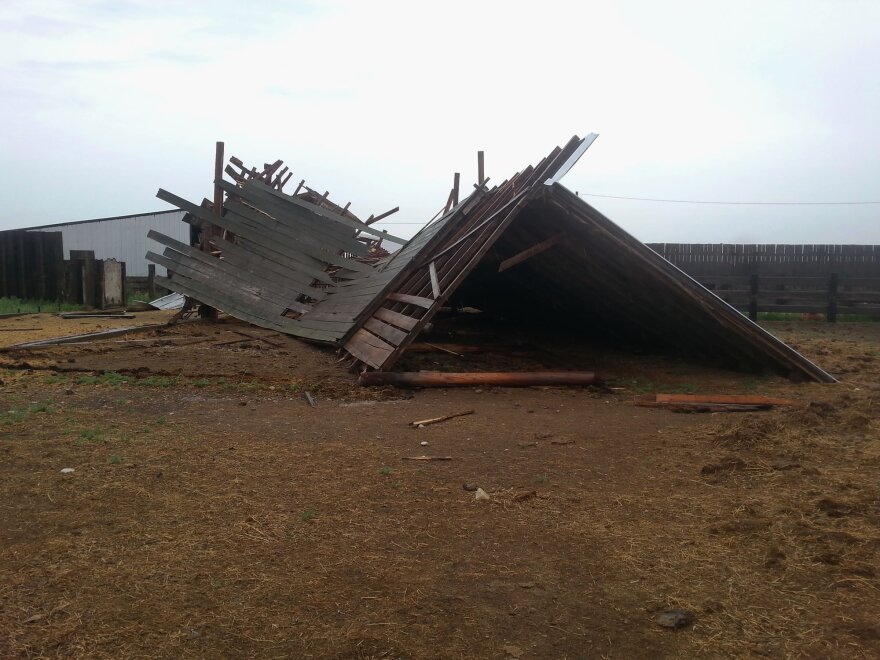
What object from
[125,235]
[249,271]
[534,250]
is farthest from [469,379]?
[125,235]

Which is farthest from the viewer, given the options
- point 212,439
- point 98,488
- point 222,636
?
point 212,439

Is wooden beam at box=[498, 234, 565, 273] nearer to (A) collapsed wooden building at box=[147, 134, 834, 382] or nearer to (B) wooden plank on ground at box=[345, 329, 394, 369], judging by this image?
(A) collapsed wooden building at box=[147, 134, 834, 382]

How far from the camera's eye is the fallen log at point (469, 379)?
8.62 metres

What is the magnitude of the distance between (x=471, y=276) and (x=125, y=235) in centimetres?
1998

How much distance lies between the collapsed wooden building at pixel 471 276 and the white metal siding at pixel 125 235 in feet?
46.0

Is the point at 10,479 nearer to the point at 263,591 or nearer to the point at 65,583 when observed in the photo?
the point at 65,583

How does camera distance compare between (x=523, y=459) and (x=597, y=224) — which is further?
(x=597, y=224)

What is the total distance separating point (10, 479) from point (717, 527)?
4.26 meters

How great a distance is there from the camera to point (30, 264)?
78.8 ft

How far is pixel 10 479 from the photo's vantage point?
4.74 meters

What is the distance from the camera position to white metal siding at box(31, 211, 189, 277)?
29438 millimetres

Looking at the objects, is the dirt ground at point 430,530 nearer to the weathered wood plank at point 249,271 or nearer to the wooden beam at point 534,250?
the wooden beam at point 534,250

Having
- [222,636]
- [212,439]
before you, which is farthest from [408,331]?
[222,636]

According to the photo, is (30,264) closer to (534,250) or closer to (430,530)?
(534,250)
